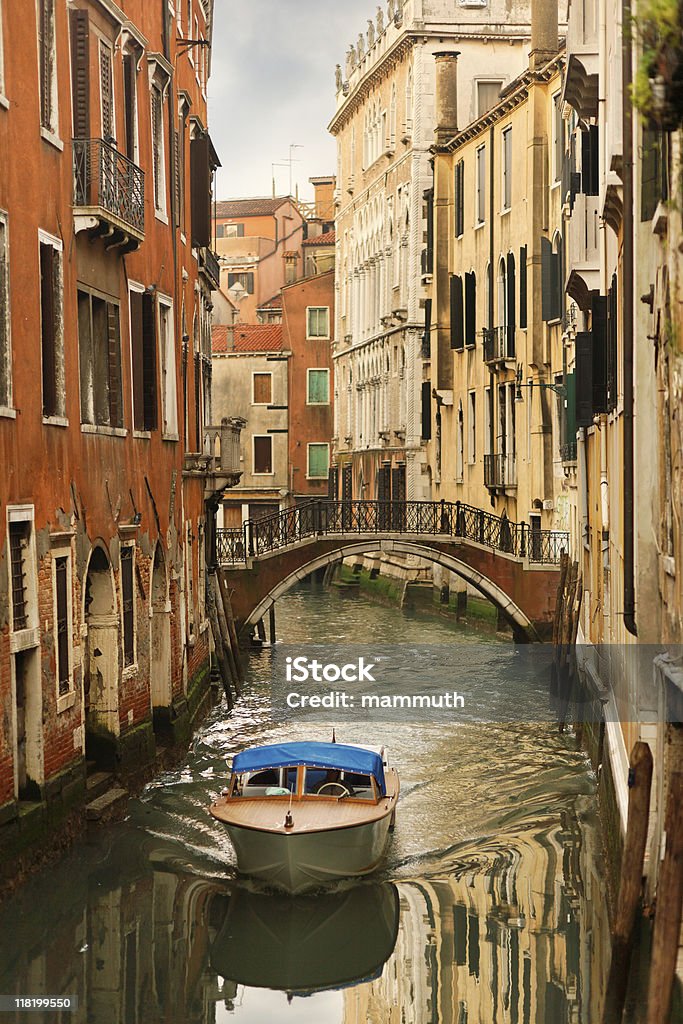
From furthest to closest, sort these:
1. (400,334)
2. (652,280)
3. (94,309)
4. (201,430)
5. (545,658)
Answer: (400,334) < (545,658) < (201,430) < (94,309) < (652,280)

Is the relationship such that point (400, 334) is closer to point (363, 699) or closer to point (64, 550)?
point (363, 699)

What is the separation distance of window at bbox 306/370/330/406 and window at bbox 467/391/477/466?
692 inches

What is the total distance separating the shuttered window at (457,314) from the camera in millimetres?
32375

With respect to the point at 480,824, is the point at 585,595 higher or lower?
higher

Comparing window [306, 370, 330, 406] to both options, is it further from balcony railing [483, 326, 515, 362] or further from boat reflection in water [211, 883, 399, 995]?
boat reflection in water [211, 883, 399, 995]

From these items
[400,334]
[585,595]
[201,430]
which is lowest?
[585,595]

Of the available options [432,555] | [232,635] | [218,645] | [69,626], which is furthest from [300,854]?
[432,555]

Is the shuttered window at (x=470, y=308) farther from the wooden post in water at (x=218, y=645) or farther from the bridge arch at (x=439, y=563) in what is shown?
the wooden post in water at (x=218, y=645)

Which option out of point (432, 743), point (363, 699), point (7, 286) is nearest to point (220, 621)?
point (363, 699)

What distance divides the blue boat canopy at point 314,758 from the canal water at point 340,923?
817 mm

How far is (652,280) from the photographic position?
34.1 feet

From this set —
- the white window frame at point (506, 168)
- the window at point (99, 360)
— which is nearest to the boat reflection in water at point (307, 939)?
the window at point (99, 360)

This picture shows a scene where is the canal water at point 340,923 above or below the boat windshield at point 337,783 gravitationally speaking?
below

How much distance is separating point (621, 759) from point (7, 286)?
5.80 m
